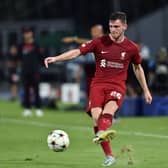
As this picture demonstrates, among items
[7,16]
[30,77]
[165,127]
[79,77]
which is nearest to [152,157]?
[165,127]

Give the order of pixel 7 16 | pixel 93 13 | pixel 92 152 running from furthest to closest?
1. pixel 7 16
2. pixel 93 13
3. pixel 92 152

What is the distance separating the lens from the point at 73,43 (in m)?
27.0

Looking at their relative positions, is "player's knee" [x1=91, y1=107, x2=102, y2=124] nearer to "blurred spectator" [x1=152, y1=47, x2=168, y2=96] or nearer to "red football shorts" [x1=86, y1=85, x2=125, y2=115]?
"red football shorts" [x1=86, y1=85, x2=125, y2=115]

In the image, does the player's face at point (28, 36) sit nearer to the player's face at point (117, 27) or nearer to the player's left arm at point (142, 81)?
the player's left arm at point (142, 81)

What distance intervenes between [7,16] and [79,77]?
46.3ft

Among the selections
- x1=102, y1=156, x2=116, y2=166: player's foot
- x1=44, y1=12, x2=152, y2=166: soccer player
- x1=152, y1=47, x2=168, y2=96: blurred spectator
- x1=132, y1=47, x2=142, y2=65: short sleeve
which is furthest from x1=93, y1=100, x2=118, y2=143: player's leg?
x1=152, y1=47, x2=168, y2=96: blurred spectator

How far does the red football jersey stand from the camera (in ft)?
40.3

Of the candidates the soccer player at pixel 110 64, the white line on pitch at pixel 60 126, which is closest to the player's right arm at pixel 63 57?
the soccer player at pixel 110 64

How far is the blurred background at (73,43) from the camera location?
24.8 meters

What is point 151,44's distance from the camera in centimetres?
3847

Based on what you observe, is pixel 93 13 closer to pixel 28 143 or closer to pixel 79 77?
pixel 79 77

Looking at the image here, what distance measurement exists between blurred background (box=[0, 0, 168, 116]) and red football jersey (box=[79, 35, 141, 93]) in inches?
384

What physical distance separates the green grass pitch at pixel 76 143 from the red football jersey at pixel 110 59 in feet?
3.54

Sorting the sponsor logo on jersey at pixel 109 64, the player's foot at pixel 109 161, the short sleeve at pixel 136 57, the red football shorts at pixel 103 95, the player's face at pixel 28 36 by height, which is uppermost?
the player's face at pixel 28 36
